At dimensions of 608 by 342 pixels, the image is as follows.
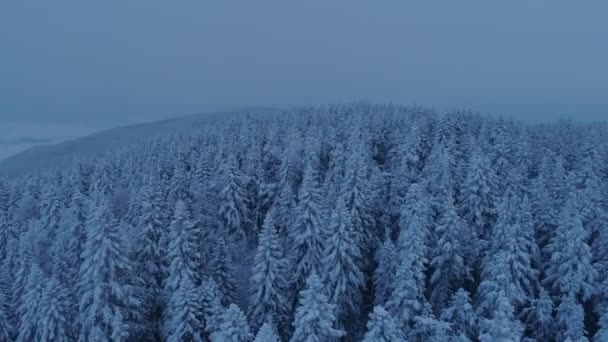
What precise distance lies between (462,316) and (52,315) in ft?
89.6

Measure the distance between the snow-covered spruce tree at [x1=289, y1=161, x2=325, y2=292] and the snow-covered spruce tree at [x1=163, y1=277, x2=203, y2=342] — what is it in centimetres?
895

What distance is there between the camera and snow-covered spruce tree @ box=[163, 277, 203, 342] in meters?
30.0

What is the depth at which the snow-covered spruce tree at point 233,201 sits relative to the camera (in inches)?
2056

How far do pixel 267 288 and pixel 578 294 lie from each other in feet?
76.7

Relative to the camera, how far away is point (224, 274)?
36938 mm

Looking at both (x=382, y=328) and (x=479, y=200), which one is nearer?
(x=382, y=328)

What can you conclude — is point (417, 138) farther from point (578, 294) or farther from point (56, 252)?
point (56, 252)

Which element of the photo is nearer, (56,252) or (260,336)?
(260,336)

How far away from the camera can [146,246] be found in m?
38.0

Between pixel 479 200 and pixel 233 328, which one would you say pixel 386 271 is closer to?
pixel 479 200

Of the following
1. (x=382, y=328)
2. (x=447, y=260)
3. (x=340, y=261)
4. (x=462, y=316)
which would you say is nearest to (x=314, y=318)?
(x=382, y=328)

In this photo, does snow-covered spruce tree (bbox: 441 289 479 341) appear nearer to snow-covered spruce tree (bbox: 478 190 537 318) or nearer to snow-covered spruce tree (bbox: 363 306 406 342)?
snow-covered spruce tree (bbox: 478 190 537 318)

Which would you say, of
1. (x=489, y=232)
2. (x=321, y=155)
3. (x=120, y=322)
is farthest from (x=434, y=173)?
(x=120, y=322)

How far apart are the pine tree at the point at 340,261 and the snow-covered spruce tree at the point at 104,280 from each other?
46.5ft
